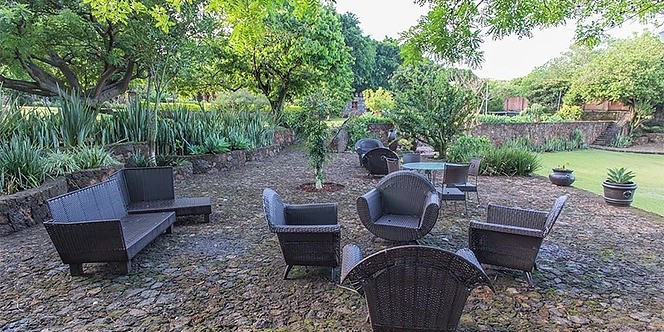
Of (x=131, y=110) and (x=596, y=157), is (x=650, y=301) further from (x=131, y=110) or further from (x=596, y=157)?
(x=596, y=157)

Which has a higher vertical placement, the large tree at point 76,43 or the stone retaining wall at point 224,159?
the large tree at point 76,43

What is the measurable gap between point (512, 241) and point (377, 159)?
4.95 m

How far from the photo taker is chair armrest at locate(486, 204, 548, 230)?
3.45 metres

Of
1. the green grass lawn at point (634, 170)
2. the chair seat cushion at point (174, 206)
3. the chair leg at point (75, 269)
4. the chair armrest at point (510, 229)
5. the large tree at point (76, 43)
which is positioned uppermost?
the large tree at point (76, 43)

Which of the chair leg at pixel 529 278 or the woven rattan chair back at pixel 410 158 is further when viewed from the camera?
the woven rattan chair back at pixel 410 158

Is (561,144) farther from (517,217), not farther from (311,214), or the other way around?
(311,214)

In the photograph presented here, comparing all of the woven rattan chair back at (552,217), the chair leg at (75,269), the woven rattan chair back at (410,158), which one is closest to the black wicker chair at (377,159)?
the woven rattan chair back at (410,158)

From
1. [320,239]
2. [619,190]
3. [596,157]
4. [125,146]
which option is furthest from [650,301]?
[596,157]

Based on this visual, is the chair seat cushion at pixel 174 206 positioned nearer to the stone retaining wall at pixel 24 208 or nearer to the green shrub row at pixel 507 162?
the stone retaining wall at pixel 24 208

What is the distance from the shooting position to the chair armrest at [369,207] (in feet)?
12.6

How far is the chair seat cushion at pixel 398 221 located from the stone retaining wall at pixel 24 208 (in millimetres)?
4112

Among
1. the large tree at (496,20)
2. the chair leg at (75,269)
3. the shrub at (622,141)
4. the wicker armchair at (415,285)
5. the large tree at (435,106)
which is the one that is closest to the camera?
the wicker armchair at (415,285)

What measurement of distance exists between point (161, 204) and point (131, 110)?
159 inches

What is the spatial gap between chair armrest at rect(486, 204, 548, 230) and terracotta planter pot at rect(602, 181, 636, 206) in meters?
3.40
